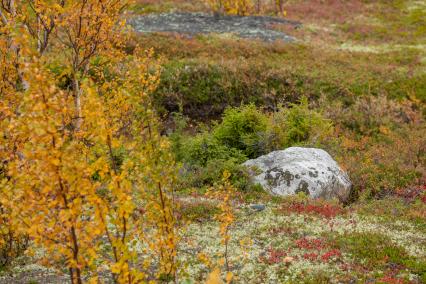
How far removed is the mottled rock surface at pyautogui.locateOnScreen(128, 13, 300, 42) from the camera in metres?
44.4

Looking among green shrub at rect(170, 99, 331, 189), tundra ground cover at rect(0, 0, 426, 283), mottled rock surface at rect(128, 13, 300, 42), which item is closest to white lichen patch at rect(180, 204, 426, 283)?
tundra ground cover at rect(0, 0, 426, 283)

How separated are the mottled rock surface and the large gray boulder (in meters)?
23.4

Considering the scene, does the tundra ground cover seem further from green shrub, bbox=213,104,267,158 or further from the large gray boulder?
the large gray boulder

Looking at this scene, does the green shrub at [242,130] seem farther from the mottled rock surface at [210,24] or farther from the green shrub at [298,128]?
the mottled rock surface at [210,24]

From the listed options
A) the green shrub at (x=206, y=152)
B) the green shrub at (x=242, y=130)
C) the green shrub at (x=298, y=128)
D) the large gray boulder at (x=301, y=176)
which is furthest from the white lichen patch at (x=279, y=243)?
the green shrub at (x=298, y=128)

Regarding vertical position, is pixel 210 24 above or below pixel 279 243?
above

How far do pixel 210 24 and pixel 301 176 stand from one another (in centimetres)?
3010

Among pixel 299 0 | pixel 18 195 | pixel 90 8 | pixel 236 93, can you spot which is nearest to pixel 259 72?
pixel 236 93

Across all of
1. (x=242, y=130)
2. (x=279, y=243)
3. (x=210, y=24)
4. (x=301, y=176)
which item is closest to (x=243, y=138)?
(x=242, y=130)

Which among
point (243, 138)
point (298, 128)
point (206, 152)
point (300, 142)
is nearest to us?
point (206, 152)

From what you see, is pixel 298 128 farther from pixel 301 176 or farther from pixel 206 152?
pixel 206 152

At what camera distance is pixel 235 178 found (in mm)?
20938

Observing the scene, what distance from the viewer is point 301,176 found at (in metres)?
20.8

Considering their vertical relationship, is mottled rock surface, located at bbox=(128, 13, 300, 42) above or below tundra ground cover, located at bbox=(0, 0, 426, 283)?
above
